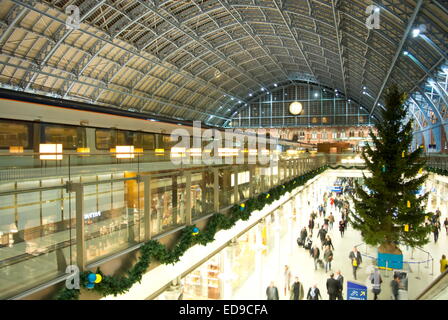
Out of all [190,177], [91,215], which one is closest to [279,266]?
[190,177]

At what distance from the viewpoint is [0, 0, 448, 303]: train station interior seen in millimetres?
4801

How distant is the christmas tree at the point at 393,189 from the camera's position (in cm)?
1437

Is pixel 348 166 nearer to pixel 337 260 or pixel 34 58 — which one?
pixel 337 260

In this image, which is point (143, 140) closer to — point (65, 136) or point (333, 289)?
point (65, 136)

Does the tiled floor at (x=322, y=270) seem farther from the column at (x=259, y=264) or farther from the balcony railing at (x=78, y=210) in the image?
the balcony railing at (x=78, y=210)

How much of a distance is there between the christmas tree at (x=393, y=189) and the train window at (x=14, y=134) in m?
14.5

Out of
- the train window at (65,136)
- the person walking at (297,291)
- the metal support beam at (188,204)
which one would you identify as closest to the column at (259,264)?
the person walking at (297,291)

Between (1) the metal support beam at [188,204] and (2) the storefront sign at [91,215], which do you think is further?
(1) the metal support beam at [188,204]

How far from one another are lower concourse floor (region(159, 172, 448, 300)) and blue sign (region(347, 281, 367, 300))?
1550 mm

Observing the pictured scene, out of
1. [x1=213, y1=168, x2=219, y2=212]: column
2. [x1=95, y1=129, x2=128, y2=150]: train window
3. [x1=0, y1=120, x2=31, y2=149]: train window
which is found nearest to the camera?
[x1=213, y1=168, x2=219, y2=212]: column

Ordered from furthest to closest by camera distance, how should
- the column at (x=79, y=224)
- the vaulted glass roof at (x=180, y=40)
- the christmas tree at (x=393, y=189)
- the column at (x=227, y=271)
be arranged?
the vaulted glass roof at (x=180, y=40) → the christmas tree at (x=393, y=189) → the column at (x=227, y=271) → the column at (x=79, y=224)

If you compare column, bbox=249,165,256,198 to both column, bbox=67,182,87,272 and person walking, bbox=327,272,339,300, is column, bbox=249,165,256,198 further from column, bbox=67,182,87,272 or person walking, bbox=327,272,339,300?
column, bbox=67,182,87,272

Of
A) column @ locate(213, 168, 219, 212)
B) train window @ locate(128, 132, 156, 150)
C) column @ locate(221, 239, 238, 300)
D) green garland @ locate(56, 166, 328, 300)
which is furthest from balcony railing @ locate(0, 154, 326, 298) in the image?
train window @ locate(128, 132, 156, 150)
